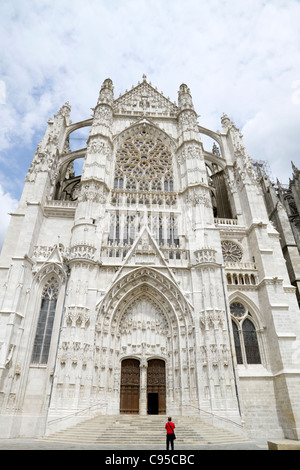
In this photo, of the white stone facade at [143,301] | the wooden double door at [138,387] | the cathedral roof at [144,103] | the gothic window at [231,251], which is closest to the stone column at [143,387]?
the white stone facade at [143,301]

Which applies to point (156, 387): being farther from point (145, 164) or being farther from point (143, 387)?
point (145, 164)

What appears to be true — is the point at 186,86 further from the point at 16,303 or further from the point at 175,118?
the point at 16,303

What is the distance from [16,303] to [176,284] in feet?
28.6

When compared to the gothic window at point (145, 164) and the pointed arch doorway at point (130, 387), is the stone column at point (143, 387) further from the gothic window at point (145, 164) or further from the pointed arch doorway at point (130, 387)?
the gothic window at point (145, 164)

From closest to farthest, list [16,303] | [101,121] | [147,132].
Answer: [16,303] < [101,121] < [147,132]

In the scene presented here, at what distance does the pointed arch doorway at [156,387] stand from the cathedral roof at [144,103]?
20.5 meters

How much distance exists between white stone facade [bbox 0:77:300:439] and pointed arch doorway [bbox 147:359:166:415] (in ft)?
0.18

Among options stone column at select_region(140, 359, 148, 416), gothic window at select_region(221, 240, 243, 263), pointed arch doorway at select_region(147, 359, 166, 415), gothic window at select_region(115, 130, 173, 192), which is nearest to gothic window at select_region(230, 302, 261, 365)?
gothic window at select_region(221, 240, 243, 263)

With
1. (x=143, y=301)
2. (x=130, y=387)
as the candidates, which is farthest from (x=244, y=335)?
(x=130, y=387)

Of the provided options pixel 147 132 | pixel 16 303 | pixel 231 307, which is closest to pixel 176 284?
pixel 231 307

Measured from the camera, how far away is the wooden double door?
15.6m

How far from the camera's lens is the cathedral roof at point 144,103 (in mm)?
26562

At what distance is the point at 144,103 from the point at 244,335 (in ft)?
70.2

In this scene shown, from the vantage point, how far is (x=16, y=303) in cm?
1543
